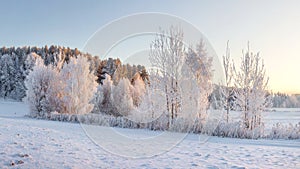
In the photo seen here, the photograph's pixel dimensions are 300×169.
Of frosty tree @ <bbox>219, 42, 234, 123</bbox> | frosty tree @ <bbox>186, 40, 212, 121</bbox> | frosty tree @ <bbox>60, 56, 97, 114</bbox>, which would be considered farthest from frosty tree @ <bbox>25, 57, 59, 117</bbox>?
frosty tree @ <bbox>219, 42, 234, 123</bbox>

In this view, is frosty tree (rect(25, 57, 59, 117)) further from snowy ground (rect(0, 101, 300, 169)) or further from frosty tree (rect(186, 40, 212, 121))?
snowy ground (rect(0, 101, 300, 169))

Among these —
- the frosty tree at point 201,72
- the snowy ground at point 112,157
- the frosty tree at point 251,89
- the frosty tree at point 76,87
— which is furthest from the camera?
the frosty tree at point 76,87

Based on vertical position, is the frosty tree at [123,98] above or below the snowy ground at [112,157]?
above

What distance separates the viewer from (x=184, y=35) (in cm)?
1276

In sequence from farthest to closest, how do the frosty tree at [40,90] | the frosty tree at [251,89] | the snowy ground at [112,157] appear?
1. the frosty tree at [40,90]
2. the frosty tree at [251,89]
3. the snowy ground at [112,157]

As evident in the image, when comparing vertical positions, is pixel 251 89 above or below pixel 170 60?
below

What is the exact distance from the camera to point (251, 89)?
11977 mm

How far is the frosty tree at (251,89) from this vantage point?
11.4 meters

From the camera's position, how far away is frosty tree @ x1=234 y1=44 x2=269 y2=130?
449 inches

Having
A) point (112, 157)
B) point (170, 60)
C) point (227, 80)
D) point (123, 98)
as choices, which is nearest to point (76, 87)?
point (123, 98)

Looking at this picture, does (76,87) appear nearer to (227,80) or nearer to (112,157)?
(227,80)

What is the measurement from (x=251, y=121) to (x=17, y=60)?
154ft

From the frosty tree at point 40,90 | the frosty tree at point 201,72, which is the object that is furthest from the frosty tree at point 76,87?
the frosty tree at point 201,72

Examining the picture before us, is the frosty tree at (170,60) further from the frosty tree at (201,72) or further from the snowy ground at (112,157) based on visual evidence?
the snowy ground at (112,157)
